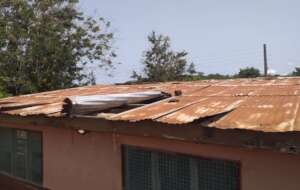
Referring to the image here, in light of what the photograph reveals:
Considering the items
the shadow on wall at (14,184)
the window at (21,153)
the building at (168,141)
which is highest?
the building at (168,141)

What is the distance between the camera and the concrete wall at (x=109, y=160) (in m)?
5.16

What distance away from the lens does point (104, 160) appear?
310 inches

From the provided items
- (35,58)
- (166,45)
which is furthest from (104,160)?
(166,45)

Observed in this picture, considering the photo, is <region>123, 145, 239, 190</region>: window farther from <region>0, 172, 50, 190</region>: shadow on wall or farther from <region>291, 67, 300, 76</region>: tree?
<region>291, 67, 300, 76</region>: tree

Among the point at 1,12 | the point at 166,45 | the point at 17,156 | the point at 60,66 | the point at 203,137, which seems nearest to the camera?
the point at 203,137

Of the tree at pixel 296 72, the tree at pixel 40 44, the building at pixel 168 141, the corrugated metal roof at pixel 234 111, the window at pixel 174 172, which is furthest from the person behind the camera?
the tree at pixel 296 72

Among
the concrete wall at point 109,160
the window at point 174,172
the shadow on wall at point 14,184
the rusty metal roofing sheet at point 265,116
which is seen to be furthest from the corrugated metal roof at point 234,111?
the shadow on wall at point 14,184

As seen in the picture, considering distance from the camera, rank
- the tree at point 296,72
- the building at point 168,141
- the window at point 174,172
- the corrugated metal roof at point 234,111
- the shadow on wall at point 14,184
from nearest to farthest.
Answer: the corrugated metal roof at point 234,111, the building at point 168,141, the window at point 174,172, the shadow on wall at point 14,184, the tree at point 296,72

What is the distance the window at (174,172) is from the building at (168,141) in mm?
14

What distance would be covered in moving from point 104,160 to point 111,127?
150 centimetres

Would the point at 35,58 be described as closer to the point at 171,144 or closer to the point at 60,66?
the point at 60,66

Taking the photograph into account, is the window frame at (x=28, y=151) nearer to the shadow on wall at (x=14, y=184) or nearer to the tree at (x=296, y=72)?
the shadow on wall at (x=14, y=184)

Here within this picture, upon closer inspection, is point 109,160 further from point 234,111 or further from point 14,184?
point 14,184

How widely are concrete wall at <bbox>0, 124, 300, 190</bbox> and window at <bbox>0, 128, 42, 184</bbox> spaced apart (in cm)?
39
